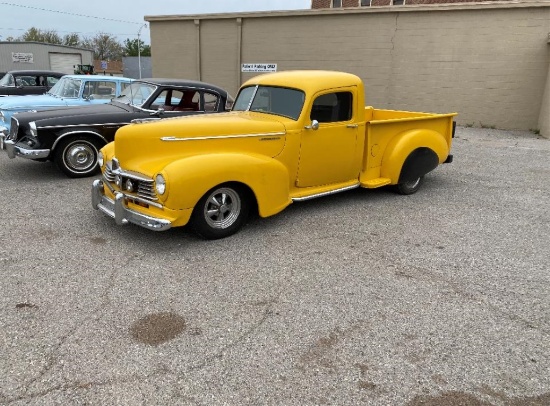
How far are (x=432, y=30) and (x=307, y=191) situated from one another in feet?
41.5

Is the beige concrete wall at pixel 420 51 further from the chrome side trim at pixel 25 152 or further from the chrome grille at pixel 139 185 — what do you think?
the chrome grille at pixel 139 185

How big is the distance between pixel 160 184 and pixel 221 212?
0.78m

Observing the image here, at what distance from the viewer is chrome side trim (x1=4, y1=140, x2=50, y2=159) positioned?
6496mm

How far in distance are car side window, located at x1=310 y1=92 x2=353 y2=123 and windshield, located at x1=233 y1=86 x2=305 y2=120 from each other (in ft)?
0.68

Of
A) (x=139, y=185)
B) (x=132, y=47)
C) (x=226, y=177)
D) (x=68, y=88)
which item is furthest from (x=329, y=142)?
(x=132, y=47)

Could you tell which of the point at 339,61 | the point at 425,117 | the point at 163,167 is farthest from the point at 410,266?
the point at 339,61

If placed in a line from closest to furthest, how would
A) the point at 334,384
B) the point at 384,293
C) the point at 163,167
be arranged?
the point at 334,384 < the point at 384,293 < the point at 163,167

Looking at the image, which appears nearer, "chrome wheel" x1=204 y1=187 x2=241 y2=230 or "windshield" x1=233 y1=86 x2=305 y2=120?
"chrome wheel" x1=204 y1=187 x2=241 y2=230

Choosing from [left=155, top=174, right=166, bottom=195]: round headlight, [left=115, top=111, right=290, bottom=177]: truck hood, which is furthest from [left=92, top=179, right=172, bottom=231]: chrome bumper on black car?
[left=115, top=111, right=290, bottom=177]: truck hood

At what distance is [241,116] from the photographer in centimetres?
533

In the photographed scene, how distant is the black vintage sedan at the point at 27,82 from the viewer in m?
12.0

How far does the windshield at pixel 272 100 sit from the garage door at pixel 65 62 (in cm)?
3823

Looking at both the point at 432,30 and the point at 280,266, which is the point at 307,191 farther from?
the point at 432,30

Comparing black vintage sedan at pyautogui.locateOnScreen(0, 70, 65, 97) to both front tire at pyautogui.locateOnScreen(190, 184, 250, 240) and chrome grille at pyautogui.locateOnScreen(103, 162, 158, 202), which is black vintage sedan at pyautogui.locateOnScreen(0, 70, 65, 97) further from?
front tire at pyautogui.locateOnScreen(190, 184, 250, 240)
